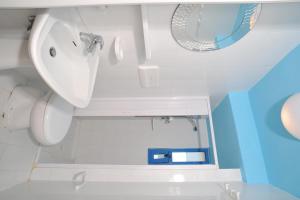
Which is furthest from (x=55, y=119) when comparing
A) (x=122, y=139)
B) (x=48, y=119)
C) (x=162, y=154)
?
(x=162, y=154)

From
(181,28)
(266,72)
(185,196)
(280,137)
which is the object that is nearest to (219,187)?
(185,196)

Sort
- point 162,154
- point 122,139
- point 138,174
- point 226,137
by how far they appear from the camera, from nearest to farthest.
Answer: point 138,174
point 226,137
point 162,154
point 122,139

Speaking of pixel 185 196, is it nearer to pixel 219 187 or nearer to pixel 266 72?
pixel 219 187

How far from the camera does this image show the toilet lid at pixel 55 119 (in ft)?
3.42

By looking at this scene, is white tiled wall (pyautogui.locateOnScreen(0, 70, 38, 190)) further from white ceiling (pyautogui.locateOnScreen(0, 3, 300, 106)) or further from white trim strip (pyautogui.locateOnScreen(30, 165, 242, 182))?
white ceiling (pyautogui.locateOnScreen(0, 3, 300, 106))

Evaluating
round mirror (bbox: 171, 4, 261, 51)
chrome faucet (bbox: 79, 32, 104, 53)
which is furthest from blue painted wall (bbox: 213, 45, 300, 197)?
chrome faucet (bbox: 79, 32, 104, 53)

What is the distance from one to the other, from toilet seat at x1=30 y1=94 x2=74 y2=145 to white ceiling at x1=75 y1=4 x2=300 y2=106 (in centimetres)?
40

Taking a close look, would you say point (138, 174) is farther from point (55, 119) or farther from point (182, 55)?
point (182, 55)

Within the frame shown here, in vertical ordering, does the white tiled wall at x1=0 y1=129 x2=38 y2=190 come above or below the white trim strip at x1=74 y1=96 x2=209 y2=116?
below

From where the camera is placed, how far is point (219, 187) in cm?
119

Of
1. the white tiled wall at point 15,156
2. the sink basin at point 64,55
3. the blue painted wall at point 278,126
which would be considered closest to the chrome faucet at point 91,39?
the sink basin at point 64,55

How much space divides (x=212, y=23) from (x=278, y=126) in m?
0.81

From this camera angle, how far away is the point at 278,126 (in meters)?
1.12

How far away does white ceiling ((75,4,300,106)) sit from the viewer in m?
0.86
